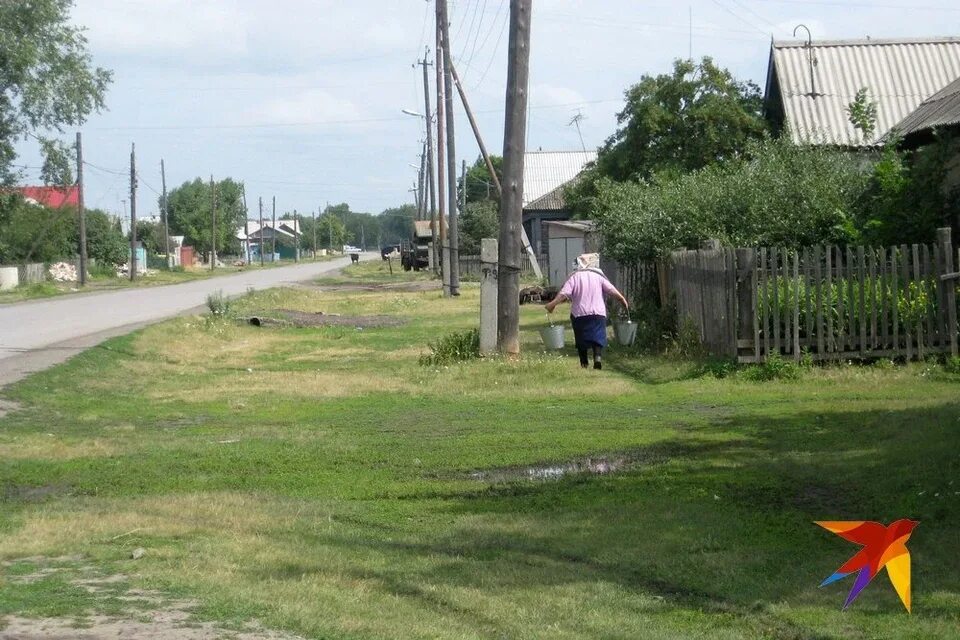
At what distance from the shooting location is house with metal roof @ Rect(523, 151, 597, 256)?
63.1m

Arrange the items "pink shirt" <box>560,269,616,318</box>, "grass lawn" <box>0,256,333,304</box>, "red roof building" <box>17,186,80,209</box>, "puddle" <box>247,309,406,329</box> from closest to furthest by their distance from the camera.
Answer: "pink shirt" <box>560,269,616,318</box> < "puddle" <box>247,309,406,329</box> < "grass lawn" <box>0,256,333,304</box> < "red roof building" <box>17,186,80,209</box>

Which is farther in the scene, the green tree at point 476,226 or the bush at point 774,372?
the green tree at point 476,226

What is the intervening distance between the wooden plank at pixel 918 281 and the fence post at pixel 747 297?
194 cm

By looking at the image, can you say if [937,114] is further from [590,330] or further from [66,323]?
[66,323]

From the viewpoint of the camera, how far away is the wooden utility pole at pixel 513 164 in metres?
18.3

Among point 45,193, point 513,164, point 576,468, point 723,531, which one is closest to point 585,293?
point 513,164

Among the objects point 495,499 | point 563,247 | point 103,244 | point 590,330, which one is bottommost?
point 495,499

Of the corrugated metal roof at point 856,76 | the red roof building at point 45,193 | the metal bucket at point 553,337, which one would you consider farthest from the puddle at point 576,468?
the red roof building at point 45,193

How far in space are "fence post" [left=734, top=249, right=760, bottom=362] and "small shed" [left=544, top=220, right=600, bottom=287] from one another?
17715 millimetres

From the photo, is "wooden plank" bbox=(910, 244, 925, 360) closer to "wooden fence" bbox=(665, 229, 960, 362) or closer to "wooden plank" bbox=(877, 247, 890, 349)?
"wooden fence" bbox=(665, 229, 960, 362)

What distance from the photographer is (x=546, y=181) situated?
232 ft

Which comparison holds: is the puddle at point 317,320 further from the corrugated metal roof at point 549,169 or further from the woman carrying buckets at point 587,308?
the corrugated metal roof at point 549,169

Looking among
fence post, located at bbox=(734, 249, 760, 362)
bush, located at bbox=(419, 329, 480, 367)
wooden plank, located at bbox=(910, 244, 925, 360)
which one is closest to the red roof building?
bush, located at bbox=(419, 329, 480, 367)

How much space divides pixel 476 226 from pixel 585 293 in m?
52.6
